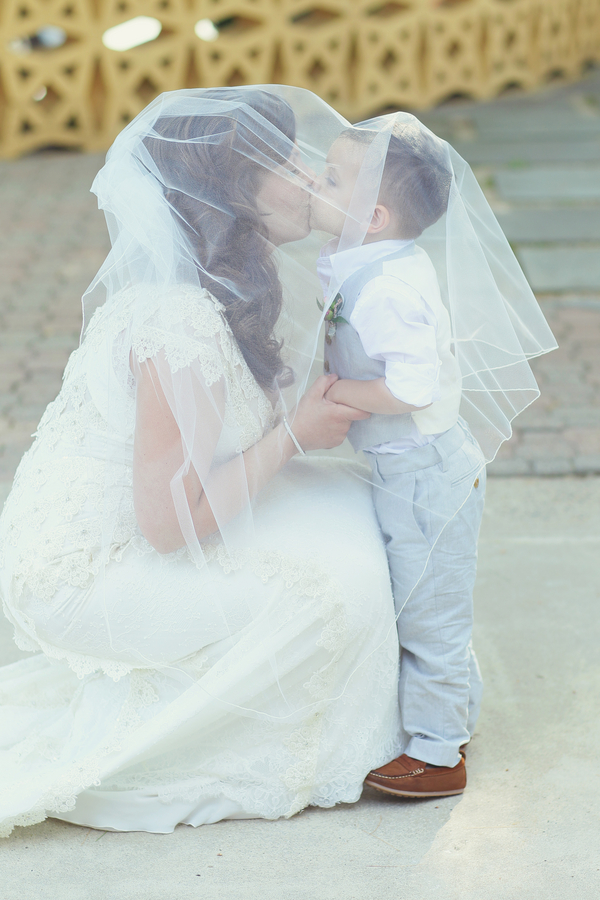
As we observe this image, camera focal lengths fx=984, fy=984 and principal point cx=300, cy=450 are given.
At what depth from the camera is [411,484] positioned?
7.18 feet

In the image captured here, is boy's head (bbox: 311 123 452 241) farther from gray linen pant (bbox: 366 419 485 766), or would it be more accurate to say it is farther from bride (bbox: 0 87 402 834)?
gray linen pant (bbox: 366 419 485 766)

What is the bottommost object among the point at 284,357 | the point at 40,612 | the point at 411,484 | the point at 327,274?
the point at 40,612

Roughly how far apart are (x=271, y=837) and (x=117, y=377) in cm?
107

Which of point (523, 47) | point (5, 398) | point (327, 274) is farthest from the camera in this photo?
point (523, 47)

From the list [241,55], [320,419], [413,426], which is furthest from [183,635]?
[241,55]

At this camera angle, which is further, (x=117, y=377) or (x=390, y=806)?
(x=390, y=806)

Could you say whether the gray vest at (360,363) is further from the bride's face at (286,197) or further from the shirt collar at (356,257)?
the bride's face at (286,197)

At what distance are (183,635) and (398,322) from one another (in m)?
0.82

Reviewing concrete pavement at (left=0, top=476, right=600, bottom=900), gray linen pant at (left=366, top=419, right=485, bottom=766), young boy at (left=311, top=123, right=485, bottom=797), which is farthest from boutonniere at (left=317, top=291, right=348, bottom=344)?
concrete pavement at (left=0, top=476, right=600, bottom=900)

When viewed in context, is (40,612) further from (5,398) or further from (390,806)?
(5,398)

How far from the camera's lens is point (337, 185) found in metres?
2.02

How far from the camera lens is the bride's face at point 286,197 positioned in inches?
79.3

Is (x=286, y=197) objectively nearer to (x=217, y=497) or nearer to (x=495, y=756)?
(x=217, y=497)

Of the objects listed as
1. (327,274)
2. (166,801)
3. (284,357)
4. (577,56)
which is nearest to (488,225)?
(327,274)
